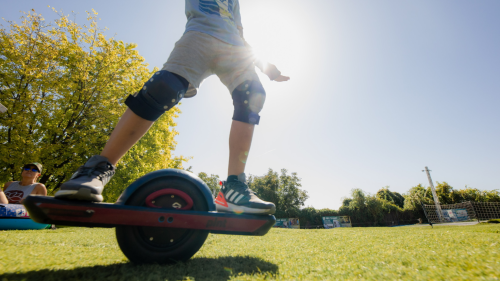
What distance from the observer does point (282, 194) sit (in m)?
44.4

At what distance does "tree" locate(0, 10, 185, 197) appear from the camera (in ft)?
26.9

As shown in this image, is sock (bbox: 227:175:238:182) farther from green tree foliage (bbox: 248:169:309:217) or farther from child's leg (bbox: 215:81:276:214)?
green tree foliage (bbox: 248:169:309:217)

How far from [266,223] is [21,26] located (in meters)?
13.6

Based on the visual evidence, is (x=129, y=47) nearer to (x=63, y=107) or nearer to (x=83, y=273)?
(x=63, y=107)

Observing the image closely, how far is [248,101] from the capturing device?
71.6 inches

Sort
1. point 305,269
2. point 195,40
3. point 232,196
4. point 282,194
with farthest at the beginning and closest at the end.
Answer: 1. point 282,194
2. point 195,40
3. point 232,196
4. point 305,269

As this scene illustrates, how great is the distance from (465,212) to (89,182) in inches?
Result: 1850

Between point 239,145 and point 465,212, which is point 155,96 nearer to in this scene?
point 239,145

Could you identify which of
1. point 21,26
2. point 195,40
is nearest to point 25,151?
point 21,26

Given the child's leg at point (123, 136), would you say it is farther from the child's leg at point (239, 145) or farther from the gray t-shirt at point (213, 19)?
the gray t-shirt at point (213, 19)

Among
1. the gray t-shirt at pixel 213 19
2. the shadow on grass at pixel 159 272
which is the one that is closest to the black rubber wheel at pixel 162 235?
the shadow on grass at pixel 159 272

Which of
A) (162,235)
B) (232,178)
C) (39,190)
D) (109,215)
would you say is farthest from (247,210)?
(39,190)

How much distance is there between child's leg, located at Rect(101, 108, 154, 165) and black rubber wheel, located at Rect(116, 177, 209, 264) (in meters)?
0.37

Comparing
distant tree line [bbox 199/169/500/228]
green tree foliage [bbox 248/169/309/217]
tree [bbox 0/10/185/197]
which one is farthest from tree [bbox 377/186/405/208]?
tree [bbox 0/10/185/197]
